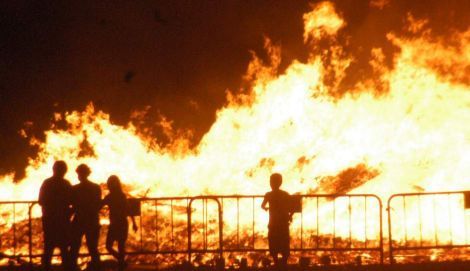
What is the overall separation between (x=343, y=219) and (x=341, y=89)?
3.70 m

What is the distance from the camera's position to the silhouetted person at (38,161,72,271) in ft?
32.4

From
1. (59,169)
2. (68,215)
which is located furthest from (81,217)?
(59,169)

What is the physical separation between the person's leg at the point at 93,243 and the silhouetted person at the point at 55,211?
31 centimetres

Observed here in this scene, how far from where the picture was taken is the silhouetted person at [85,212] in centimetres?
1002

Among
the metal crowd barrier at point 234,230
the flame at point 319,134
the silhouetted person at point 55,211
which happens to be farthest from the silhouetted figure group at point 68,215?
the flame at point 319,134

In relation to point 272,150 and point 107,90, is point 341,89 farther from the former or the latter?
point 107,90

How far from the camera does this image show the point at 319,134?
14.6m

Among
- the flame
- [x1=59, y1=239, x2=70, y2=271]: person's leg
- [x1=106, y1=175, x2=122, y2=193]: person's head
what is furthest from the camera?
the flame

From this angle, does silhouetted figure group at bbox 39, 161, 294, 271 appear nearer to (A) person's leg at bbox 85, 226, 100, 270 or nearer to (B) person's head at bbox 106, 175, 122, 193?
(A) person's leg at bbox 85, 226, 100, 270

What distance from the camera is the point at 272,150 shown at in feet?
48.5

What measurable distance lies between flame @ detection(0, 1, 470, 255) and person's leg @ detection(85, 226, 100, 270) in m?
4.20

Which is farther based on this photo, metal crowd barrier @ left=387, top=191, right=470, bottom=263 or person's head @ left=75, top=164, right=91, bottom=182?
metal crowd barrier @ left=387, top=191, right=470, bottom=263

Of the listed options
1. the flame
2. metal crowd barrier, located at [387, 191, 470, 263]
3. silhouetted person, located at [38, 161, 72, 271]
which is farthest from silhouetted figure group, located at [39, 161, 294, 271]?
the flame

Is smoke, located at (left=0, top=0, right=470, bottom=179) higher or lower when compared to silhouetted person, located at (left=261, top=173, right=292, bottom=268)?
higher
